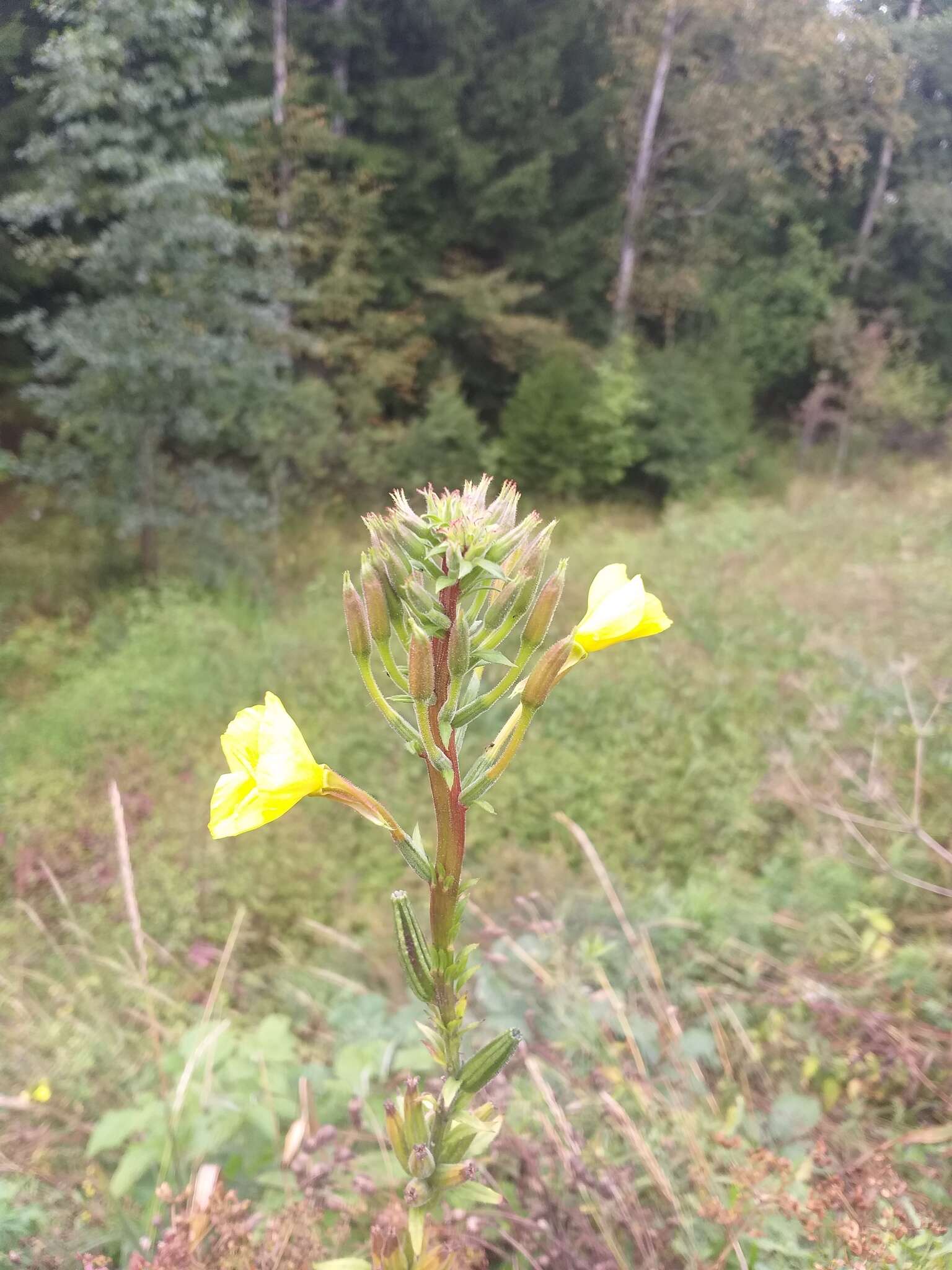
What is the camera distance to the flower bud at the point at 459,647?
84 cm

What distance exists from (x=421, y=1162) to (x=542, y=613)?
2.23 ft

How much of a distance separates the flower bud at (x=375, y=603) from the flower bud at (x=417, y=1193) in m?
0.66

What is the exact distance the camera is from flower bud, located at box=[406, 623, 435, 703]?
0.82 metres

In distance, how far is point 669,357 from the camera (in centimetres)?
1205

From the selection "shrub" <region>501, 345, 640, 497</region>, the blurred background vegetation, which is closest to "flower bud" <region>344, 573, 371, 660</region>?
the blurred background vegetation

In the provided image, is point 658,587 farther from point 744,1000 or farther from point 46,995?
point 46,995

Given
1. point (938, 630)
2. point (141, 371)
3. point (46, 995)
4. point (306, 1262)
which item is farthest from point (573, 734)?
point (141, 371)

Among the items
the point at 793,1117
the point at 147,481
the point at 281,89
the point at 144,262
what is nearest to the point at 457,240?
the point at 281,89

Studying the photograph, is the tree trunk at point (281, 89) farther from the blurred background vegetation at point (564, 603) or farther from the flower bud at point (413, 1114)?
the flower bud at point (413, 1114)

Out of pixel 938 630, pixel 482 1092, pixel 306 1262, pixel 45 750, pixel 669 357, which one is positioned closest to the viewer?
pixel 306 1262

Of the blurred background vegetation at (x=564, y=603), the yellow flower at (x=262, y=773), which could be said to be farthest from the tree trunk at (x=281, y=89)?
the yellow flower at (x=262, y=773)

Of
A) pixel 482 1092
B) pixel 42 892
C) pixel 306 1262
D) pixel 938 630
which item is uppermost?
pixel 938 630

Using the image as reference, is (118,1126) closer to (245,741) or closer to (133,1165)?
(133,1165)

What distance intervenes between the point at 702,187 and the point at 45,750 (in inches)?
508
